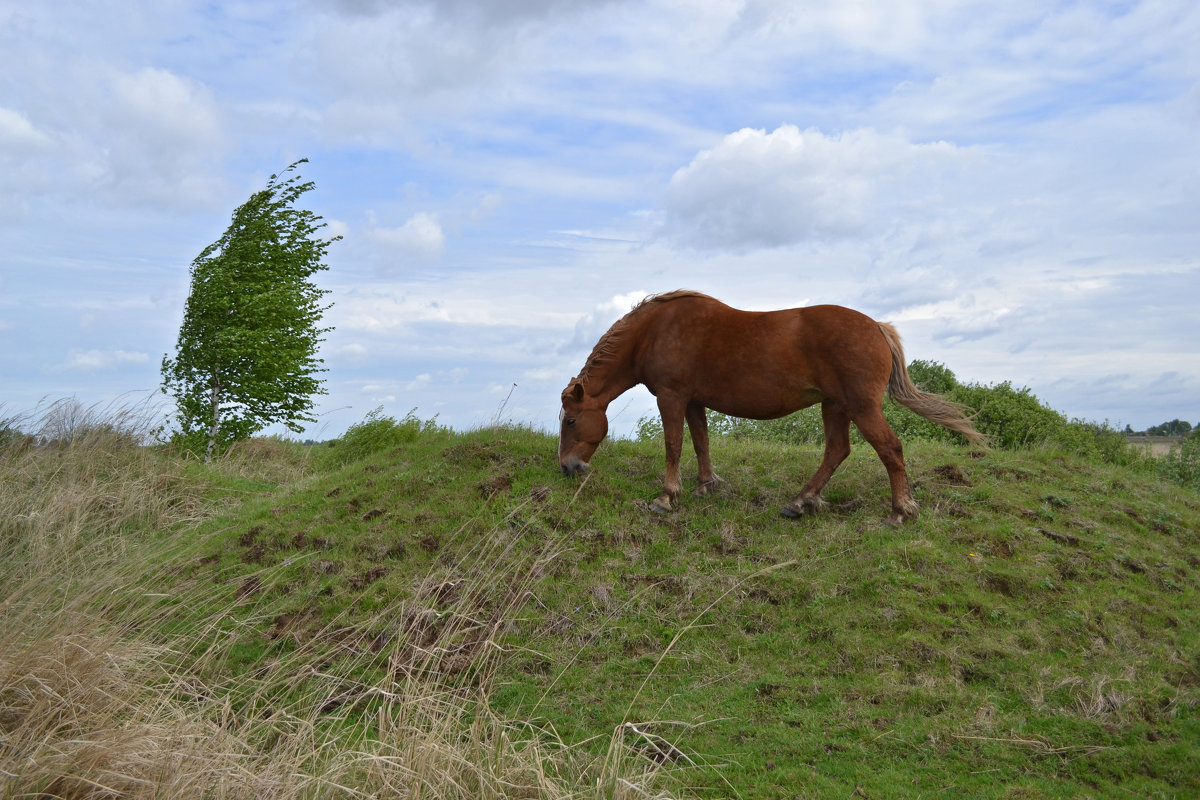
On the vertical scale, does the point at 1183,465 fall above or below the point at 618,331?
below

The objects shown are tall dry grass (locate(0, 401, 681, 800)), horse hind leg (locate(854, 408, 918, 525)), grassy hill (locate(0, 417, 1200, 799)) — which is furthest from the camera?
horse hind leg (locate(854, 408, 918, 525))

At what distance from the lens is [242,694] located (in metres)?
6.69

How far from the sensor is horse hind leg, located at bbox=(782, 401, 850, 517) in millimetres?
9438

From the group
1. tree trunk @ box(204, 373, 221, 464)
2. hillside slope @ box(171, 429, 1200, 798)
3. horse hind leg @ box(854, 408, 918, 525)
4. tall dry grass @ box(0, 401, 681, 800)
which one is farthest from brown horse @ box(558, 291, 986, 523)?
tree trunk @ box(204, 373, 221, 464)

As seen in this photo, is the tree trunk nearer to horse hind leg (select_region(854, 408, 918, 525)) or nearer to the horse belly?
the horse belly

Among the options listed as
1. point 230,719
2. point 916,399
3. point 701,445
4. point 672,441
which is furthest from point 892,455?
point 230,719

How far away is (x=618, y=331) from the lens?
396 inches

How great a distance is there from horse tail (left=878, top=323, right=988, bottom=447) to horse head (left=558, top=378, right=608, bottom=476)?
3.29m

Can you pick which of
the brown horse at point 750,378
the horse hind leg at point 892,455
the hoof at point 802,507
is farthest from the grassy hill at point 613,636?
the brown horse at point 750,378

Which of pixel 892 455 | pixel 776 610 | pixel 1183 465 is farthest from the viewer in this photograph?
pixel 1183 465

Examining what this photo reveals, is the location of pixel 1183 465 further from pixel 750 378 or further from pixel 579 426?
pixel 579 426

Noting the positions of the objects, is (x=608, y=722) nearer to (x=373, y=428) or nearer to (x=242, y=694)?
(x=242, y=694)

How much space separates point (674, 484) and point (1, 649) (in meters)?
6.40

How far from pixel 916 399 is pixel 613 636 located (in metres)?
4.31
